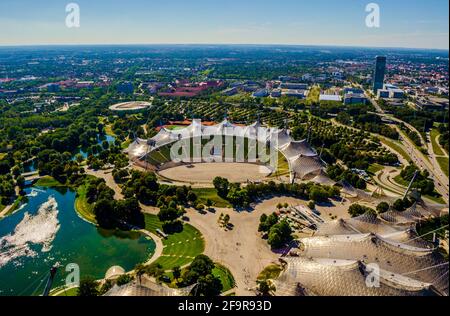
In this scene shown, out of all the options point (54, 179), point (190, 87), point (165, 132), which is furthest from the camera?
point (190, 87)

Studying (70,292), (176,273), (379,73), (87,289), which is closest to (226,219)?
(176,273)

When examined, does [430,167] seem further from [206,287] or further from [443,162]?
[206,287]

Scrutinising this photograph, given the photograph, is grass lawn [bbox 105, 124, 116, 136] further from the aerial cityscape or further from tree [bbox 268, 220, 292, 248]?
tree [bbox 268, 220, 292, 248]

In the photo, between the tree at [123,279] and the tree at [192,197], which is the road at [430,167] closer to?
the tree at [192,197]

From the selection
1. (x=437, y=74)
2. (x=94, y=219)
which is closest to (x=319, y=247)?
(x=94, y=219)

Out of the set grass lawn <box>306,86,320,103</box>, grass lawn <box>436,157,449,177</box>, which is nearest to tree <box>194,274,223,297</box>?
grass lawn <box>436,157,449,177</box>

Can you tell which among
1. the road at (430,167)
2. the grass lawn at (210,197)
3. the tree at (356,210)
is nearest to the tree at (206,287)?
the grass lawn at (210,197)
